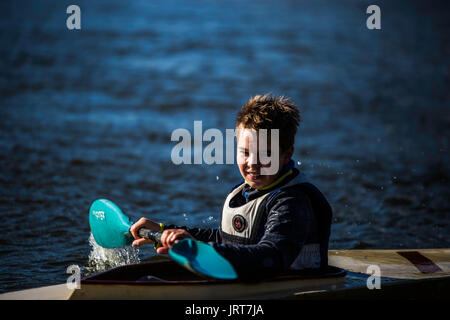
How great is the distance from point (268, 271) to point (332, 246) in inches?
94.1

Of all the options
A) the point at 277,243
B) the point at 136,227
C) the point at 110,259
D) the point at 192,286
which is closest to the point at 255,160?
the point at 277,243

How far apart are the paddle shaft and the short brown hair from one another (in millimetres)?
700

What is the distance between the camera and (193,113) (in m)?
Answer: 9.66

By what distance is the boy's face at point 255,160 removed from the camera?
10.5 feet

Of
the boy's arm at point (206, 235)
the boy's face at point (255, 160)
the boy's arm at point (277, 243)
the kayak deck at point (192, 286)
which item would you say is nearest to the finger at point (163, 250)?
the kayak deck at point (192, 286)

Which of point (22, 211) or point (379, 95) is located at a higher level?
point (379, 95)

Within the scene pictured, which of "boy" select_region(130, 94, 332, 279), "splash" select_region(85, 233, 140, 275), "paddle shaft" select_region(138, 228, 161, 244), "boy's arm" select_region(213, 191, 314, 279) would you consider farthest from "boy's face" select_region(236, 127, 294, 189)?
"splash" select_region(85, 233, 140, 275)

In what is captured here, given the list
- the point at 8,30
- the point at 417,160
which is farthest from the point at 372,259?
the point at 8,30

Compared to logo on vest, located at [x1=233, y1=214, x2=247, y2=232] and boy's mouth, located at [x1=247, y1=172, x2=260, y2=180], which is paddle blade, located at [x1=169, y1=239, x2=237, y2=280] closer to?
logo on vest, located at [x1=233, y1=214, x2=247, y2=232]

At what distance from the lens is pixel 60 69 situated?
11891 millimetres

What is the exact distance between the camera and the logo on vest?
3.26m

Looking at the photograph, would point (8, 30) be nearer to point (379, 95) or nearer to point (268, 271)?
point (379, 95)

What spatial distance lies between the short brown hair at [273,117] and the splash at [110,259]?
5.66ft

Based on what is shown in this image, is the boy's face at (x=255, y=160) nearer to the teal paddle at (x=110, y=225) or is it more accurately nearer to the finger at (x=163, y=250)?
the finger at (x=163, y=250)
